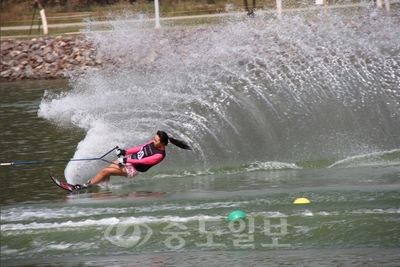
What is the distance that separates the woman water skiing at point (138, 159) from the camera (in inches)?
473

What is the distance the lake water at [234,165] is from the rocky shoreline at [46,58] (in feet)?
23.1

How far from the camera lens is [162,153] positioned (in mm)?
12055

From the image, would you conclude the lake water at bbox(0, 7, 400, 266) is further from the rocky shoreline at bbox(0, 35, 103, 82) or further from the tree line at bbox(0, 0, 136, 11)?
the tree line at bbox(0, 0, 136, 11)

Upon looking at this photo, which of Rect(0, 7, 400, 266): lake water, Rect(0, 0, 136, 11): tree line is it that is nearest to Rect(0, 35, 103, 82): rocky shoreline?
Rect(0, 7, 400, 266): lake water

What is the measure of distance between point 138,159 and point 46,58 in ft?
55.5

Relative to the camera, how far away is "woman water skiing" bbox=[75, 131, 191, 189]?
39.4ft

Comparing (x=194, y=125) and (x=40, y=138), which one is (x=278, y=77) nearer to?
(x=194, y=125)

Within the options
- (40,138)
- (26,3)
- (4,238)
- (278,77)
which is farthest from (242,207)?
(26,3)

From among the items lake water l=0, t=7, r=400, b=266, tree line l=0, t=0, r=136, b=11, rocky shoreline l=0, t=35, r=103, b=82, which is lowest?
lake water l=0, t=7, r=400, b=266

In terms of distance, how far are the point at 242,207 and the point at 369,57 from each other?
6.47 metres

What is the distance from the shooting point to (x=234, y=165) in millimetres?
13766

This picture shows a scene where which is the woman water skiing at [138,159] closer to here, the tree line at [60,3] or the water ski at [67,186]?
the water ski at [67,186]

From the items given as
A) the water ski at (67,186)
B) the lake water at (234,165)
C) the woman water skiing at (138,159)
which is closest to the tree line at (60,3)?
the lake water at (234,165)

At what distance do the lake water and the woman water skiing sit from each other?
24cm
